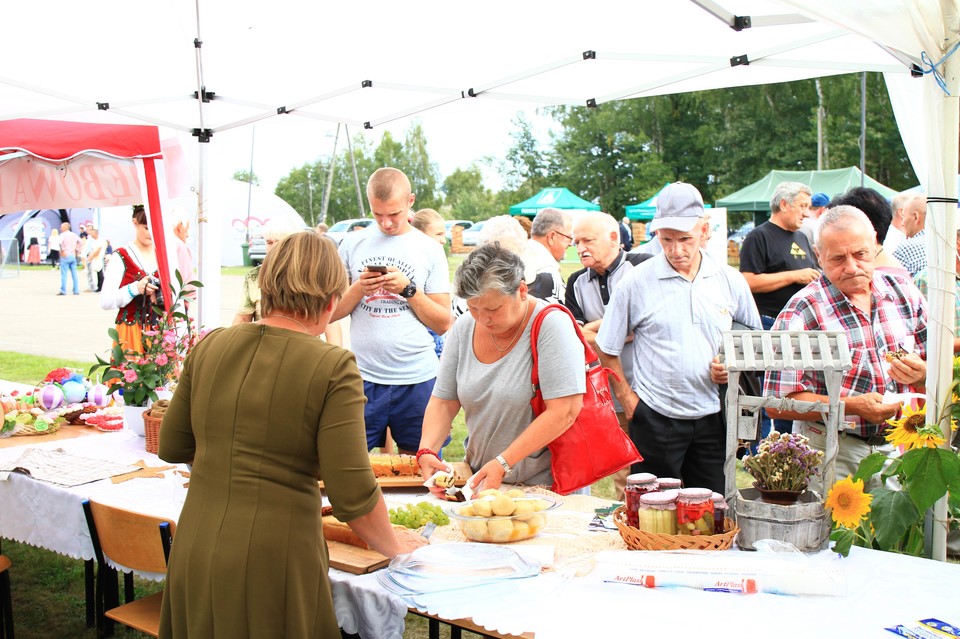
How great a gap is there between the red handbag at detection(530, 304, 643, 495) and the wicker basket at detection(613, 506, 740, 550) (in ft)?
2.10

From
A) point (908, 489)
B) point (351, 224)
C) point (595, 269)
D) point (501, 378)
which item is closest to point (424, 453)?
point (501, 378)

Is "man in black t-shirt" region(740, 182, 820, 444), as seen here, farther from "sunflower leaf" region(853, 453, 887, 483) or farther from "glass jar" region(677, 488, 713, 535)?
"glass jar" region(677, 488, 713, 535)

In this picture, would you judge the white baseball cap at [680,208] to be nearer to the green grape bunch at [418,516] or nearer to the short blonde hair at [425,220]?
the green grape bunch at [418,516]

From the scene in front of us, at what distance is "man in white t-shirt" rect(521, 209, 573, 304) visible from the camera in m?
4.50

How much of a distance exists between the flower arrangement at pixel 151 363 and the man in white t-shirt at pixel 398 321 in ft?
2.22

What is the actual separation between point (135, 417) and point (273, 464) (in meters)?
2.06

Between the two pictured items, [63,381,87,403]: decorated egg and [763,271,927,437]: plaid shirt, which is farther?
[63,381,87,403]: decorated egg

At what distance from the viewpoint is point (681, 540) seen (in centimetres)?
196

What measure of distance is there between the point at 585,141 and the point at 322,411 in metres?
40.5

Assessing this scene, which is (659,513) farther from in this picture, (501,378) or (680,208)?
(680,208)

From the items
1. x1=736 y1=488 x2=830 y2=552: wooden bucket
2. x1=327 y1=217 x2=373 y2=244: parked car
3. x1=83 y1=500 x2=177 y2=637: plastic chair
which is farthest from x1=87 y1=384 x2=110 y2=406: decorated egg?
x1=327 y1=217 x2=373 y2=244: parked car

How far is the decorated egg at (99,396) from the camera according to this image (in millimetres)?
4109

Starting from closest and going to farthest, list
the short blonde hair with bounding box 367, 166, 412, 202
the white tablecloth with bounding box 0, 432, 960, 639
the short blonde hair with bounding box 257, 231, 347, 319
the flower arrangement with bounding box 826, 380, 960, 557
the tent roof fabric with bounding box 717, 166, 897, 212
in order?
the white tablecloth with bounding box 0, 432, 960, 639
the short blonde hair with bounding box 257, 231, 347, 319
the flower arrangement with bounding box 826, 380, 960, 557
the short blonde hair with bounding box 367, 166, 412, 202
the tent roof fabric with bounding box 717, 166, 897, 212

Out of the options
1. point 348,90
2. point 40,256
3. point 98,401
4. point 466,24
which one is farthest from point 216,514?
point 40,256
